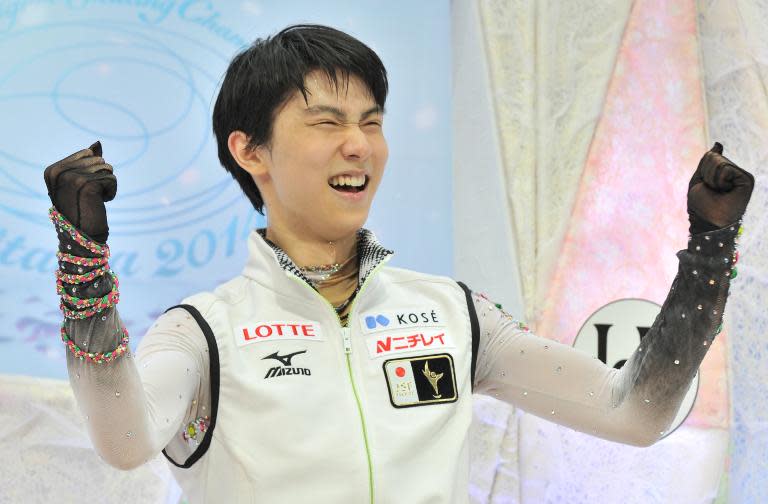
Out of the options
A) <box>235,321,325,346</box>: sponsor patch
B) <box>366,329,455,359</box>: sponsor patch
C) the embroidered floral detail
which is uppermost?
<box>366,329,455,359</box>: sponsor patch

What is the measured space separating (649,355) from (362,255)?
46cm

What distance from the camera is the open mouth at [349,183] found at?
1.37m

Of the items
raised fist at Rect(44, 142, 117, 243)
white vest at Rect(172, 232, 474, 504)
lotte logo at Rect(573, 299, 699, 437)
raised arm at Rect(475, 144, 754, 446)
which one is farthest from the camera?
lotte logo at Rect(573, 299, 699, 437)

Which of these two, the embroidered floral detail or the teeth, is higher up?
the teeth

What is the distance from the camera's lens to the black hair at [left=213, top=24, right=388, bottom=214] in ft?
4.54

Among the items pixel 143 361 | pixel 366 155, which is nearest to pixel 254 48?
pixel 366 155

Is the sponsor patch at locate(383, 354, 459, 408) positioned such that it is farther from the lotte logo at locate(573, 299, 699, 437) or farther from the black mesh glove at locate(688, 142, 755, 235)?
the lotte logo at locate(573, 299, 699, 437)

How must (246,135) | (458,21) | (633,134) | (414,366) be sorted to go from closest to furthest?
1. (414,366)
2. (246,135)
3. (633,134)
4. (458,21)

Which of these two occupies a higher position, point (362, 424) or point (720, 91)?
point (720, 91)

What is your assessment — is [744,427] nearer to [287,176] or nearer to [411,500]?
[411,500]

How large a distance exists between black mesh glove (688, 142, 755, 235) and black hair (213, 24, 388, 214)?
52 cm

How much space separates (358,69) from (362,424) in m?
0.53

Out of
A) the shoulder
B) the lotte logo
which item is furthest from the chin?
the lotte logo

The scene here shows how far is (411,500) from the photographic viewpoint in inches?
49.7
